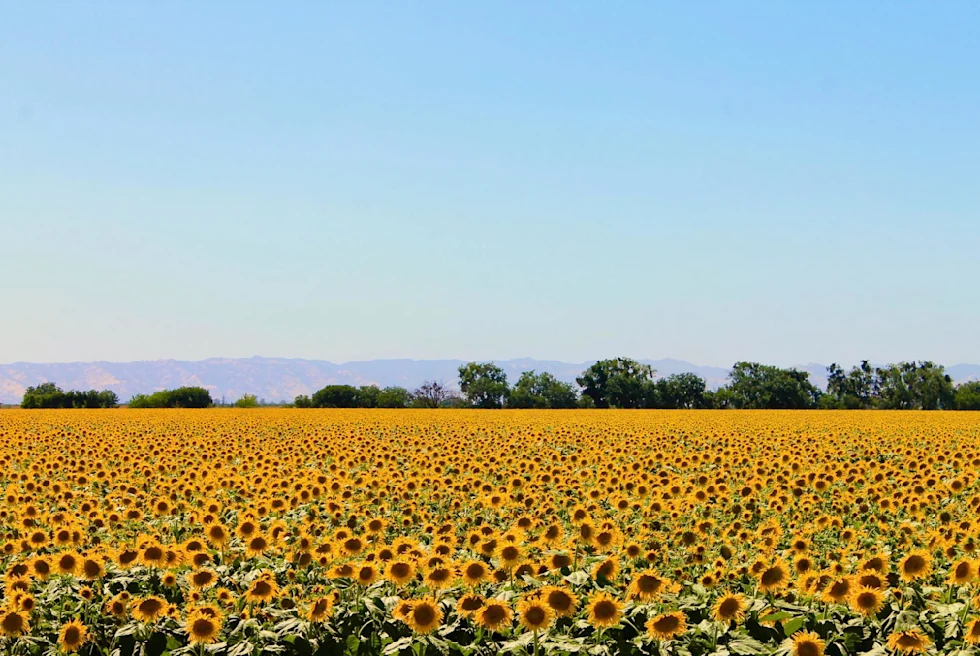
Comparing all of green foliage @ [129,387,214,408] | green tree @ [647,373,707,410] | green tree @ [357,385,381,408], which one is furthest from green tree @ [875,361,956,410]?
green foliage @ [129,387,214,408]

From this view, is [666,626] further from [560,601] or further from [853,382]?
[853,382]

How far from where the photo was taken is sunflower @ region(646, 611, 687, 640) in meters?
6.98

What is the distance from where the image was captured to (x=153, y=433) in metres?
30.8

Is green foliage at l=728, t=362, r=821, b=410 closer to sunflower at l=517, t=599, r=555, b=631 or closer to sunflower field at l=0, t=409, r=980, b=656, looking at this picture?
sunflower field at l=0, t=409, r=980, b=656

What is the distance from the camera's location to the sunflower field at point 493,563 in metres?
7.28

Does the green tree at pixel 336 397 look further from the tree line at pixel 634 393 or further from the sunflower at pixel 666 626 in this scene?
the sunflower at pixel 666 626

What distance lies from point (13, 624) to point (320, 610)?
2553mm

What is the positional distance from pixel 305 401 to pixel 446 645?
9179 centimetres

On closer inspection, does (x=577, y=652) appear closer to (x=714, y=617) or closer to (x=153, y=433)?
(x=714, y=617)

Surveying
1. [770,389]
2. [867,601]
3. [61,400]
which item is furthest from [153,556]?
[770,389]

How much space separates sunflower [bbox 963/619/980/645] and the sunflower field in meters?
0.12

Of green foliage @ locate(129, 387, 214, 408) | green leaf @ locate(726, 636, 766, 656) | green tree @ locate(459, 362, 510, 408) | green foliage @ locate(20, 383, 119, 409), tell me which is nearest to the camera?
green leaf @ locate(726, 636, 766, 656)

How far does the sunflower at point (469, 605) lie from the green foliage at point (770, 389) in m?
106

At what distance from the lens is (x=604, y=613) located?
277 inches
